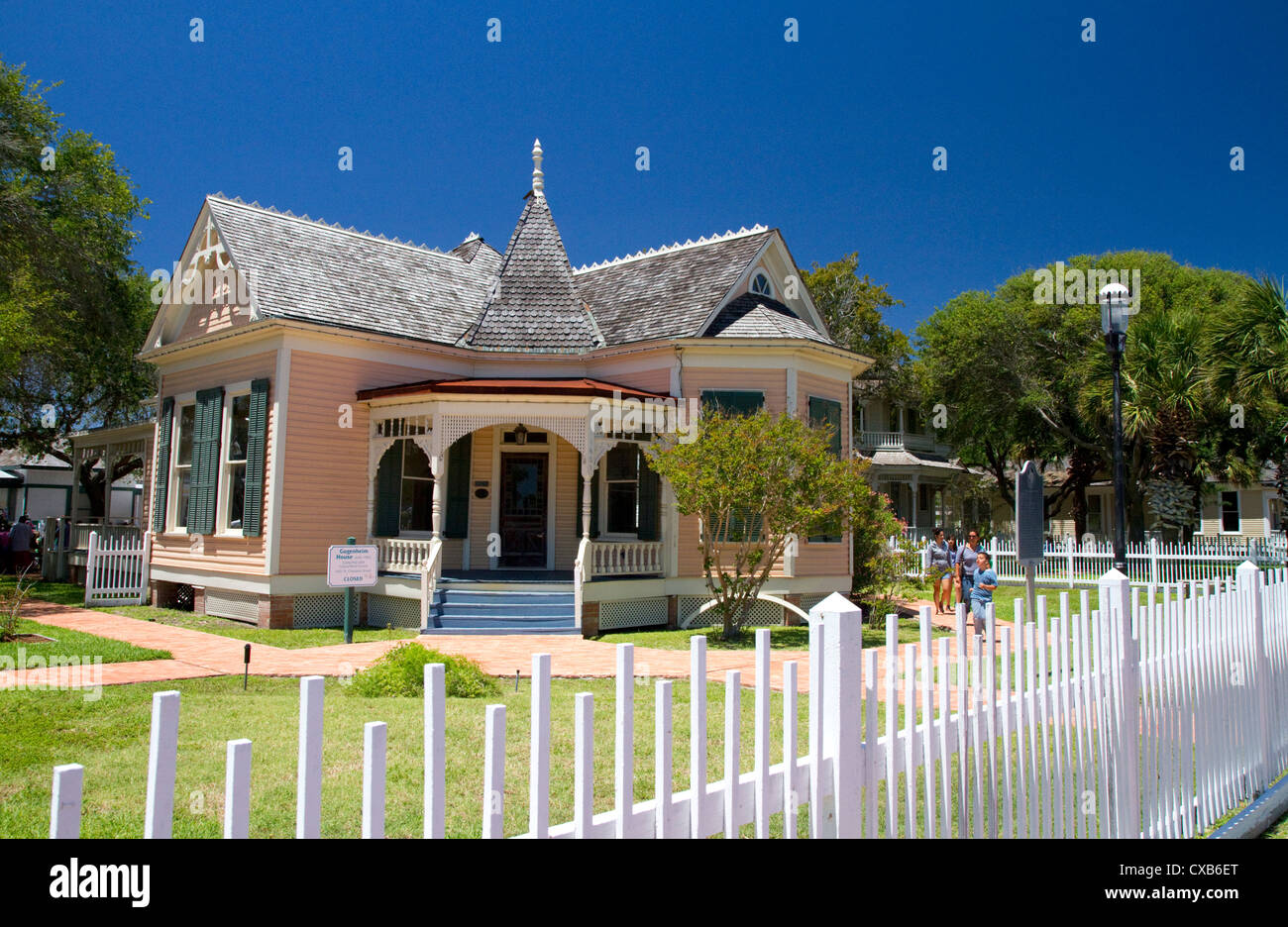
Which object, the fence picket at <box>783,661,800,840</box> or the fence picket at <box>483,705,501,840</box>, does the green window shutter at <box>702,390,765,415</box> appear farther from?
the fence picket at <box>483,705,501,840</box>

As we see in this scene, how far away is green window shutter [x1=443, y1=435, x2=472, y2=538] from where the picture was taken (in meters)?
16.7

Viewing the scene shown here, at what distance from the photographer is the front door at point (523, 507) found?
1756 cm

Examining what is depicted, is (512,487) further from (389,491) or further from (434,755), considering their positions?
(434,755)

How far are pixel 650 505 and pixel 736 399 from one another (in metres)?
2.54

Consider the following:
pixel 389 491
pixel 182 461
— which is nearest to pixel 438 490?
pixel 389 491

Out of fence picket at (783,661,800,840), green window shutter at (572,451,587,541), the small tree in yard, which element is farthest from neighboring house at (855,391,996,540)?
fence picket at (783,661,800,840)

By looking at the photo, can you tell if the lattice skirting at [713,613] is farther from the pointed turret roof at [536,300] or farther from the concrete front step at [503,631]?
the pointed turret roof at [536,300]

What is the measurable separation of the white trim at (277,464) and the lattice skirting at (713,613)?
23.7 ft

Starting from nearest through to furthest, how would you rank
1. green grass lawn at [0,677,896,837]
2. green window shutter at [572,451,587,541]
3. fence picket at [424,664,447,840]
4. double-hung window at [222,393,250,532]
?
fence picket at [424,664,447,840] < green grass lawn at [0,677,896,837] < double-hung window at [222,393,250,532] < green window shutter at [572,451,587,541]

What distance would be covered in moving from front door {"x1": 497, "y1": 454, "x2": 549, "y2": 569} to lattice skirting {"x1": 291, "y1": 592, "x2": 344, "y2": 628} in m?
3.33

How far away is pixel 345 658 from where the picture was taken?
36.5ft

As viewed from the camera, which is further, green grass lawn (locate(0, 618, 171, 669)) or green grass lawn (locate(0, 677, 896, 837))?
green grass lawn (locate(0, 618, 171, 669))

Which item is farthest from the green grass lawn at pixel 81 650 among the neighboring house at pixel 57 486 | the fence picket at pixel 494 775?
the neighboring house at pixel 57 486

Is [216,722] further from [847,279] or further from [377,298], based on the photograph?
[847,279]
